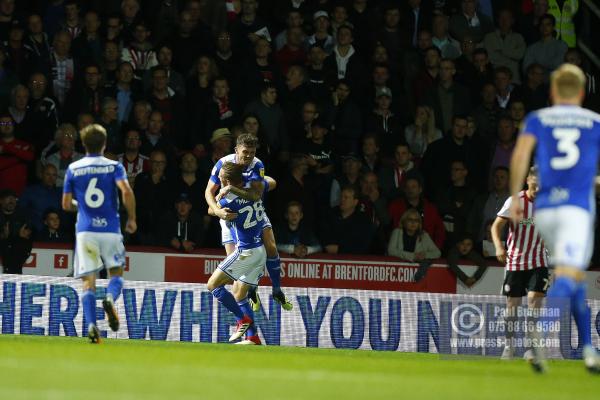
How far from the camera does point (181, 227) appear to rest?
1722 cm

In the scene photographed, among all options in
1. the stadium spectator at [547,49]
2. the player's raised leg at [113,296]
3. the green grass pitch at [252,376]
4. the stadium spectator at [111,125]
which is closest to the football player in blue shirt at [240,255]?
the green grass pitch at [252,376]

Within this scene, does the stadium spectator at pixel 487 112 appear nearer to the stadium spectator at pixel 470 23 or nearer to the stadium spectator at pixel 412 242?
the stadium spectator at pixel 470 23

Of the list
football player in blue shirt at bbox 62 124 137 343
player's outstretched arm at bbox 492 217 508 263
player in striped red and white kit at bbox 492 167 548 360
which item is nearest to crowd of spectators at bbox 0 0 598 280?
player in striped red and white kit at bbox 492 167 548 360

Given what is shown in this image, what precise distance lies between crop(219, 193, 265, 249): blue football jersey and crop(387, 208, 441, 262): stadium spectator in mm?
3116

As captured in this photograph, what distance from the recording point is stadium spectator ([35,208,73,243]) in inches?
671

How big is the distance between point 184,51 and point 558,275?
10618mm

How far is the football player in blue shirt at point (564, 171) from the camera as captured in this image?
30.1 ft

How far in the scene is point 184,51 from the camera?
1897 centimetres

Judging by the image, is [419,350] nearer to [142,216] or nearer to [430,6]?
[142,216]

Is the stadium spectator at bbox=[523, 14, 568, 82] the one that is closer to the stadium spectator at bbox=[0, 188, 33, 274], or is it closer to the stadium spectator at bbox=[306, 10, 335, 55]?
the stadium spectator at bbox=[306, 10, 335, 55]

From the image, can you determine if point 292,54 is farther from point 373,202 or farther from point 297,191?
point 373,202

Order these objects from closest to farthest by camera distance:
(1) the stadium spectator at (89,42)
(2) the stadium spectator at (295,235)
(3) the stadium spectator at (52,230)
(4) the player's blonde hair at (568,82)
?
(4) the player's blonde hair at (568,82)
(3) the stadium spectator at (52,230)
(2) the stadium spectator at (295,235)
(1) the stadium spectator at (89,42)

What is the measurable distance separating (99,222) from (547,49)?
31.2 feet

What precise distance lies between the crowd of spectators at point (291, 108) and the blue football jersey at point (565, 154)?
7767 millimetres
